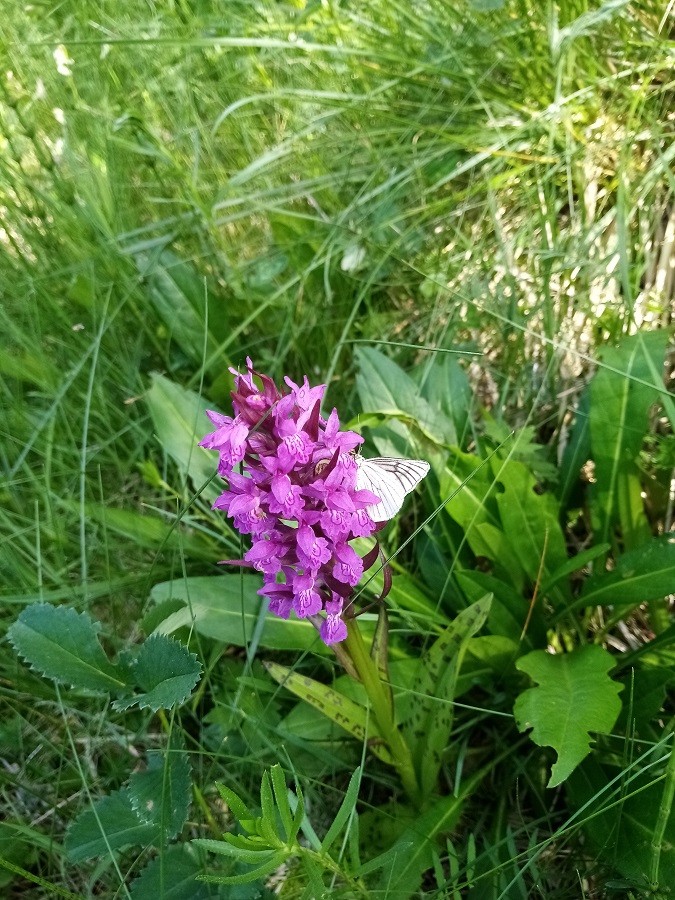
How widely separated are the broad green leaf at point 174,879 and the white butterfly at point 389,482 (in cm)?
66

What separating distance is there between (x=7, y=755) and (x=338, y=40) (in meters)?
2.21

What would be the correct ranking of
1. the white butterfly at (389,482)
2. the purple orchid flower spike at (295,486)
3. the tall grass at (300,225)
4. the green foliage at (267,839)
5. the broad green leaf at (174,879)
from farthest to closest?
the tall grass at (300,225)
the broad green leaf at (174,879)
the white butterfly at (389,482)
the purple orchid flower spike at (295,486)
the green foliage at (267,839)

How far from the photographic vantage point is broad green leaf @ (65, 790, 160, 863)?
121 centimetres

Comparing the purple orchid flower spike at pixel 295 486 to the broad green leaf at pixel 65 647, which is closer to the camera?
the purple orchid flower spike at pixel 295 486

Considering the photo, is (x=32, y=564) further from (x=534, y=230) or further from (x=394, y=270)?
(x=534, y=230)

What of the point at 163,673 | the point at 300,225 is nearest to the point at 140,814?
the point at 163,673

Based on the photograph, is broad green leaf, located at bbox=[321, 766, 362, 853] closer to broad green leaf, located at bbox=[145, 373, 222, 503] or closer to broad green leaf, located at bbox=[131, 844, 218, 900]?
broad green leaf, located at bbox=[131, 844, 218, 900]

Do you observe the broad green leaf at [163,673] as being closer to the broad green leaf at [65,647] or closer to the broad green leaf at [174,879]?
the broad green leaf at [65,647]

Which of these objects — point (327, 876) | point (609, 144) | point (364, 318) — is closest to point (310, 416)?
point (327, 876)

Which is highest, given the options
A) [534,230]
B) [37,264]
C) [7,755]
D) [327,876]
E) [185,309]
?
[37,264]

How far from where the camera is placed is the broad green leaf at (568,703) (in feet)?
3.76

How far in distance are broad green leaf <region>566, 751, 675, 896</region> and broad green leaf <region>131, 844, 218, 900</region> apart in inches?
A: 25.1

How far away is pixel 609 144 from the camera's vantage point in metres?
2.14

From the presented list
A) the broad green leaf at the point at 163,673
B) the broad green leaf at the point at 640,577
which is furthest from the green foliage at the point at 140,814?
the broad green leaf at the point at 640,577
